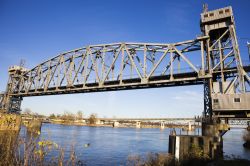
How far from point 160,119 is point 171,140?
125 metres

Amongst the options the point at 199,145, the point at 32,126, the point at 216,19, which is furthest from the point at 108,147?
the point at 32,126

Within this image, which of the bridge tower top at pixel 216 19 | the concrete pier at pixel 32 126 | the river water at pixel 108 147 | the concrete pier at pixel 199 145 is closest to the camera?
the concrete pier at pixel 32 126

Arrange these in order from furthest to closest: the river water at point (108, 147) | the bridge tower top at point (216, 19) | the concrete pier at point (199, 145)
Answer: the bridge tower top at point (216, 19)
the river water at point (108, 147)
the concrete pier at point (199, 145)

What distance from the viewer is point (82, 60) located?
50.4 metres

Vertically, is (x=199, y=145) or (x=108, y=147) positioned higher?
(x=199, y=145)

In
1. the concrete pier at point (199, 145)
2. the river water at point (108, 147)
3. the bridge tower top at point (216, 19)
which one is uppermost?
the bridge tower top at point (216, 19)

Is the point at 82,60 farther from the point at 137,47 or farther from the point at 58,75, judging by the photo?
the point at 137,47

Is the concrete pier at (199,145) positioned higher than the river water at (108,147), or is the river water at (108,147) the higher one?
the concrete pier at (199,145)

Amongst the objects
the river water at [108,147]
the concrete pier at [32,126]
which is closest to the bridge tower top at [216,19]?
the river water at [108,147]

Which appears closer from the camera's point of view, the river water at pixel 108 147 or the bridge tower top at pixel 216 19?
the river water at pixel 108 147

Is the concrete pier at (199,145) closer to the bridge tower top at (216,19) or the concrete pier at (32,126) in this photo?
the concrete pier at (32,126)

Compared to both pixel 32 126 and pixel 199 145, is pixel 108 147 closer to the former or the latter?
pixel 199 145

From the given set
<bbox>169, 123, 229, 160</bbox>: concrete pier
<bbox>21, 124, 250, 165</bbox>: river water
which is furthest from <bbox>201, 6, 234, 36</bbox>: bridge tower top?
<bbox>21, 124, 250, 165</bbox>: river water

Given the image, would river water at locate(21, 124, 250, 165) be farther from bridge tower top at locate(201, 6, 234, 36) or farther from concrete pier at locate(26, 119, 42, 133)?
bridge tower top at locate(201, 6, 234, 36)
